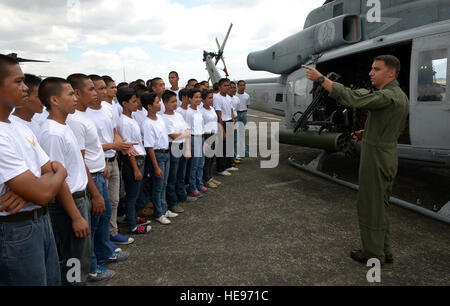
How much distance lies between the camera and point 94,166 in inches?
107

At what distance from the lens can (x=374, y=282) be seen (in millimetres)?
2785

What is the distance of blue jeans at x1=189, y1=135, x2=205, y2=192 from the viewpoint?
16.4ft

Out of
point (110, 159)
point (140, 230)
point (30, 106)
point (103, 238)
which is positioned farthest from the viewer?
point (140, 230)

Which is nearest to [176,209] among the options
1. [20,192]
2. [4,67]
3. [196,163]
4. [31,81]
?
[196,163]

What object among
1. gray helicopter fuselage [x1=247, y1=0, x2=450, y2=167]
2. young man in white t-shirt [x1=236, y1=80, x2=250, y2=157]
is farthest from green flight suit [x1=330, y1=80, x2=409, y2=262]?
young man in white t-shirt [x1=236, y1=80, x2=250, y2=157]

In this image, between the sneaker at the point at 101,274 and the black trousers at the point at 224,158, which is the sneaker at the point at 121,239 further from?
the black trousers at the point at 224,158

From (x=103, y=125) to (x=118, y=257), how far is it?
1.48m

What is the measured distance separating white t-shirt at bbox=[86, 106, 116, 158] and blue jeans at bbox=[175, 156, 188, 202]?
1.53m

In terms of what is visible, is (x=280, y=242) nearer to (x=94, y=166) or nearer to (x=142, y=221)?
(x=142, y=221)

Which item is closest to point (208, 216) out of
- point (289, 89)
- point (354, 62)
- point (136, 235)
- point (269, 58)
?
point (136, 235)

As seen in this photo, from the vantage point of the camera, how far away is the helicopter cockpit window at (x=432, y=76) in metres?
4.00

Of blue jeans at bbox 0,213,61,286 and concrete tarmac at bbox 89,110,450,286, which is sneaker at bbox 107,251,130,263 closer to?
concrete tarmac at bbox 89,110,450,286

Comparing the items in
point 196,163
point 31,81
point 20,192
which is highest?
point 31,81

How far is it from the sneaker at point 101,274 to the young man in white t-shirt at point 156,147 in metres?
1.26
